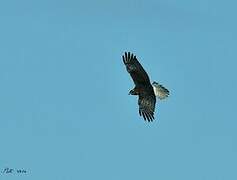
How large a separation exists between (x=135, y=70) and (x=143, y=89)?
3.83 feet

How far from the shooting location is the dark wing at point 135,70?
124562mm

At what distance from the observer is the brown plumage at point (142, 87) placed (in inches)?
4906

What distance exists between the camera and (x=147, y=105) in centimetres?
12550

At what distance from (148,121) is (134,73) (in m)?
2.49

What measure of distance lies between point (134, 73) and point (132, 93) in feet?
4.35

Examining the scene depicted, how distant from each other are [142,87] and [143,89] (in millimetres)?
128

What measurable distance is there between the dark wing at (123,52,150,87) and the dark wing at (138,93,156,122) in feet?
2.71

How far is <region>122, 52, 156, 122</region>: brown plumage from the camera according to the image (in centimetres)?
12462

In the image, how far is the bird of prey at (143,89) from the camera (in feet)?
409

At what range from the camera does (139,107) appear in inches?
4936

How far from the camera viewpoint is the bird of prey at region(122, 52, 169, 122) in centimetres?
12468

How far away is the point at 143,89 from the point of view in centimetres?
12525

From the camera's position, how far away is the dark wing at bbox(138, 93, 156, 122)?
411 feet

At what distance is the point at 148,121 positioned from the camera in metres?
124
